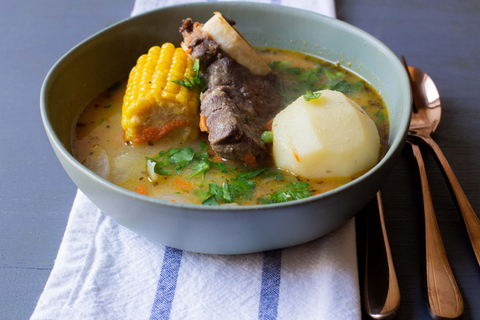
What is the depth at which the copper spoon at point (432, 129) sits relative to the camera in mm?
1880

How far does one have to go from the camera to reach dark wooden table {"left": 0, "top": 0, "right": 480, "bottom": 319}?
1.83m

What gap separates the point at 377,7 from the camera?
136 inches

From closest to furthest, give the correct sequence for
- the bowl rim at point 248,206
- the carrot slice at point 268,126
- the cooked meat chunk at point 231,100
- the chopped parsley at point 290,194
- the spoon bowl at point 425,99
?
the bowl rim at point 248,206 < the chopped parsley at point 290,194 < the cooked meat chunk at point 231,100 < the carrot slice at point 268,126 < the spoon bowl at point 425,99

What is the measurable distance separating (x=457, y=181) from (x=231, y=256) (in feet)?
3.42

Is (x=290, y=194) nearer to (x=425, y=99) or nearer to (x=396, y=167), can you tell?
(x=396, y=167)

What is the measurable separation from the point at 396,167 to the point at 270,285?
0.94 meters

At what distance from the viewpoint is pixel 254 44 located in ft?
9.10

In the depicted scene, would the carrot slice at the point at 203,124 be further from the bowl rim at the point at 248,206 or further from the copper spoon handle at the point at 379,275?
the copper spoon handle at the point at 379,275

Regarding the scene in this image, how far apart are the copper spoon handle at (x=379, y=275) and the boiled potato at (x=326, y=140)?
0.25 metres

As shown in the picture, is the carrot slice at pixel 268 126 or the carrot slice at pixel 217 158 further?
the carrot slice at pixel 268 126

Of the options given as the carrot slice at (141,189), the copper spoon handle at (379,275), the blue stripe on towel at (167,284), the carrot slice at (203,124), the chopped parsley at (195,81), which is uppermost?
the chopped parsley at (195,81)

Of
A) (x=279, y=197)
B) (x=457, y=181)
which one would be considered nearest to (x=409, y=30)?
(x=457, y=181)

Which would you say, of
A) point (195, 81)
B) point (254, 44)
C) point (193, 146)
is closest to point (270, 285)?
point (193, 146)

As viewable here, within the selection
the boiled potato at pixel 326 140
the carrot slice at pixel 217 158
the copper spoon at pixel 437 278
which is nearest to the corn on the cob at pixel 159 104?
the carrot slice at pixel 217 158
